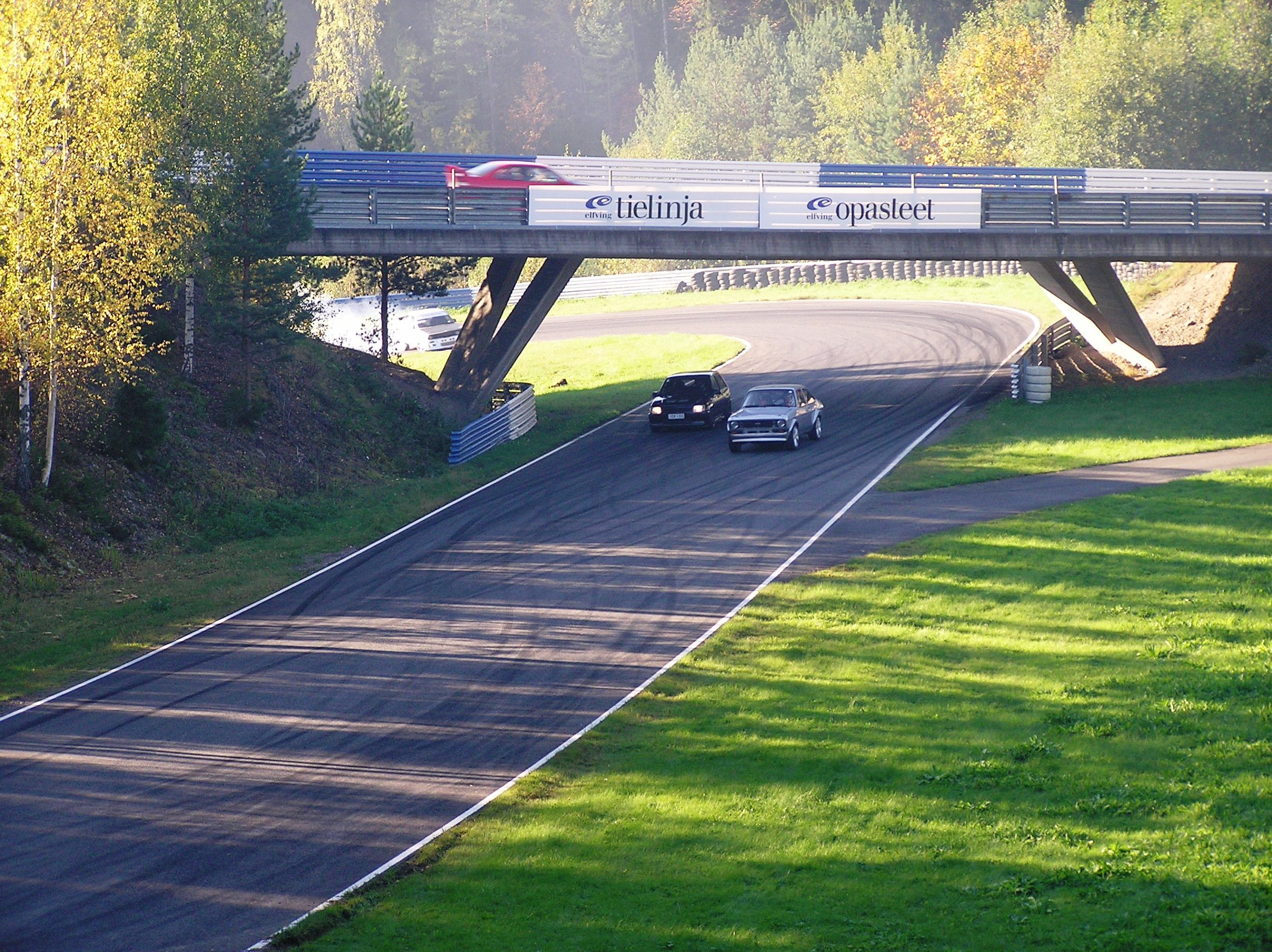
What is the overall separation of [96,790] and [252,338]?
16.8 metres

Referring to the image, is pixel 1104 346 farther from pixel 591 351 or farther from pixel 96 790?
pixel 96 790

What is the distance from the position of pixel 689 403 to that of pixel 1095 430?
36.0ft

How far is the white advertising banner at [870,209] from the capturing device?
3397 centimetres

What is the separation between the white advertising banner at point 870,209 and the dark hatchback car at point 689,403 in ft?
16.3

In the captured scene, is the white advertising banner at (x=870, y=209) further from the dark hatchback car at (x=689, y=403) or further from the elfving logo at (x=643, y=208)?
the dark hatchback car at (x=689, y=403)

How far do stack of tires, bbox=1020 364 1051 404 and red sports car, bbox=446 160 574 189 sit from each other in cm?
1450

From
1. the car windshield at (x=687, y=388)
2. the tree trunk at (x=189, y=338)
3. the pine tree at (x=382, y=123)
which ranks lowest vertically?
the car windshield at (x=687, y=388)

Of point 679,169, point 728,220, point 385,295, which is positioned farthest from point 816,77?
point 728,220

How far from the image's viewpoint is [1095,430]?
106ft

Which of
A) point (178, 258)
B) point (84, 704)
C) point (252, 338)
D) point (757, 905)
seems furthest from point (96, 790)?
point (252, 338)

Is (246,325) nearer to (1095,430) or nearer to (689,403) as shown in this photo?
(689,403)

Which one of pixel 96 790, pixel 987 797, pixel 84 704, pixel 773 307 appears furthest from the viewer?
pixel 773 307

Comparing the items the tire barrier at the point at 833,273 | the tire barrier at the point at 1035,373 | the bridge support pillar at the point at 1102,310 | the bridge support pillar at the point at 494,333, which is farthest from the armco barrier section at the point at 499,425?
the tire barrier at the point at 833,273

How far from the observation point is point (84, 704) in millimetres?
16391
